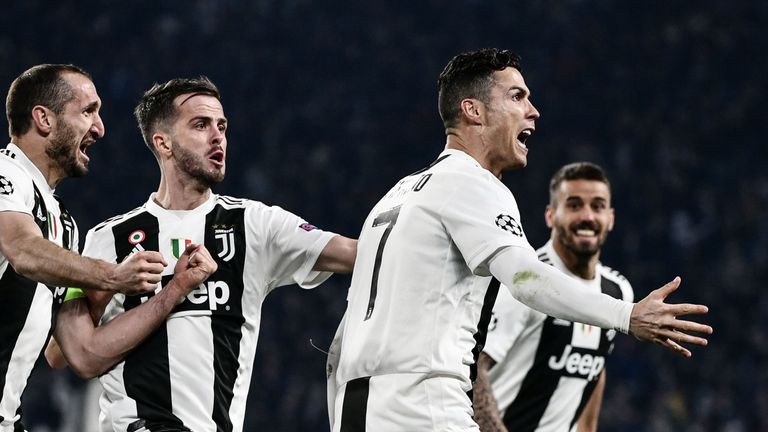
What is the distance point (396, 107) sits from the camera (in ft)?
61.9

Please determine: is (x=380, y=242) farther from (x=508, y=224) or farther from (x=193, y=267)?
(x=193, y=267)

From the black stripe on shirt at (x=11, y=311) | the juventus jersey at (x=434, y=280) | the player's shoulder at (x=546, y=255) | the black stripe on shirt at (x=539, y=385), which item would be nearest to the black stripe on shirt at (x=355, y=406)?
the juventus jersey at (x=434, y=280)

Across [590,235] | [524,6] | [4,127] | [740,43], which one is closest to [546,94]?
[524,6]

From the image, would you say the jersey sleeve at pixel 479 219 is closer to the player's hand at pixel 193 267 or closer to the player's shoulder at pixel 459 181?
the player's shoulder at pixel 459 181

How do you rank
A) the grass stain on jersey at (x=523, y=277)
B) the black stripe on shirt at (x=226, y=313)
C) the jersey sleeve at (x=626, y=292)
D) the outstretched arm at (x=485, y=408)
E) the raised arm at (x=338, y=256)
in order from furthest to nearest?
the jersey sleeve at (x=626, y=292), the outstretched arm at (x=485, y=408), the raised arm at (x=338, y=256), the black stripe on shirt at (x=226, y=313), the grass stain on jersey at (x=523, y=277)

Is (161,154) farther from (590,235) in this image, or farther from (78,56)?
(78,56)

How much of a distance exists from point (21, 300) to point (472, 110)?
1.93 metres

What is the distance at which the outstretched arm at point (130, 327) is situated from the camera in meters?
4.19

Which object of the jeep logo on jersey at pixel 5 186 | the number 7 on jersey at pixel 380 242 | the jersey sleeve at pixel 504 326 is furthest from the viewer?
the jersey sleeve at pixel 504 326

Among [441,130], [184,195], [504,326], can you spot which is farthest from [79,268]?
[441,130]

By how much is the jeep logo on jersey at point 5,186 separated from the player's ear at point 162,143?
0.73 m

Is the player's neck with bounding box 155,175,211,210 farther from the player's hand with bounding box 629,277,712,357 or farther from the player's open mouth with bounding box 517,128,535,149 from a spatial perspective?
the player's hand with bounding box 629,277,712,357

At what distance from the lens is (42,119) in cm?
439

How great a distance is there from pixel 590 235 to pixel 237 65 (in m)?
13.9
